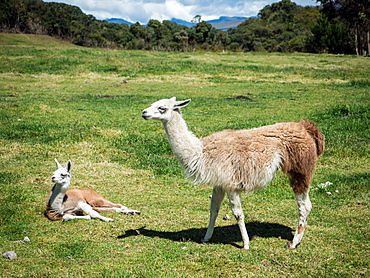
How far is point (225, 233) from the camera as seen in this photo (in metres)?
7.09

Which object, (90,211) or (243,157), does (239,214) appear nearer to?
(243,157)

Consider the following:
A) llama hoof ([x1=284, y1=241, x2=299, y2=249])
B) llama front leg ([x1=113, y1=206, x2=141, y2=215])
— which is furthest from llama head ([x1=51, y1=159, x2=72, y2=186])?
llama hoof ([x1=284, y1=241, x2=299, y2=249])

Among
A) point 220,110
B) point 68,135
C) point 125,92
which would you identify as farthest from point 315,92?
point 68,135

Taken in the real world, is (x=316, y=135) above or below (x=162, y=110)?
below

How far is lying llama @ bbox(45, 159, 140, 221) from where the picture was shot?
7711 millimetres

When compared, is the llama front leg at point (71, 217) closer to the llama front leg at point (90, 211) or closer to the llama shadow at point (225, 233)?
the llama front leg at point (90, 211)

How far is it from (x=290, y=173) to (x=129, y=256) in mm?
3082

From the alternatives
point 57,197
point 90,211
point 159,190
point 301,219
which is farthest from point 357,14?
point 57,197

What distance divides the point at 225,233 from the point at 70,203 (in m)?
3.31

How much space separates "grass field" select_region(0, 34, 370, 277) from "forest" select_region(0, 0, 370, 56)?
37713 millimetres

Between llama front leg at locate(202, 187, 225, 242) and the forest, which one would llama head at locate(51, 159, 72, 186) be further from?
the forest

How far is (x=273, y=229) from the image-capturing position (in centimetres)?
729

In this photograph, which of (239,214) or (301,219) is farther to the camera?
(301,219)

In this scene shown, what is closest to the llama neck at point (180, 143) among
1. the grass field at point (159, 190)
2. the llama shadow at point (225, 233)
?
the llama shadow at point (225, 233)
